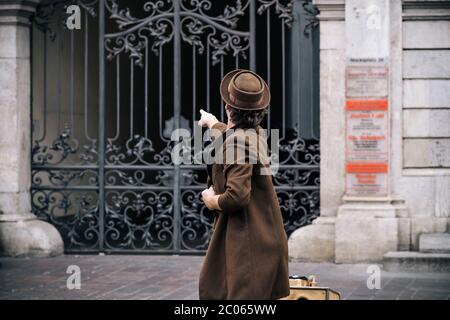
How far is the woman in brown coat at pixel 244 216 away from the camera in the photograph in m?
5.02

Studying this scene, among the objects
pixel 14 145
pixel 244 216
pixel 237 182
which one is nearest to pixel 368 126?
pixel 14 145

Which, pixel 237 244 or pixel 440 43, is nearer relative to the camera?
pixel 237 244

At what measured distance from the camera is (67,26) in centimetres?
1190

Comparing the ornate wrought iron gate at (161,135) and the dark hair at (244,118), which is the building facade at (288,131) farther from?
the dark hair at (244,118)

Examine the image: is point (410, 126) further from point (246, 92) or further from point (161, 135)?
point (246, 92)

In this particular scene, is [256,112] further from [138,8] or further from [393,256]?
[138,8]

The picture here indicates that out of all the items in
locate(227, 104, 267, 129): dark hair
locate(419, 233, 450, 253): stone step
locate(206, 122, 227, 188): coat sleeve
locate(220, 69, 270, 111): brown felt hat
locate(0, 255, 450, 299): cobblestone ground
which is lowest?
locate(0, 255, 450, 299): cobblestone ground

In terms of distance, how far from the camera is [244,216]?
507 centimetres

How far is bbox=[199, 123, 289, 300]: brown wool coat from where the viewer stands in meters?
5.00

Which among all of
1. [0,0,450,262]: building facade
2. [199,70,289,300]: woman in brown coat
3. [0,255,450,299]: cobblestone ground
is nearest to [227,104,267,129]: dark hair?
[199,70,289,300]: woman in brown coat

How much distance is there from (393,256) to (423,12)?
9.47ft

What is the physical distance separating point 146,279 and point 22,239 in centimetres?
234

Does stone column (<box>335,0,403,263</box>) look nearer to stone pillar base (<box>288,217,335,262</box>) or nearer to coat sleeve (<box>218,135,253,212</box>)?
stone pillar base (<box>288,217,335,262</box>)

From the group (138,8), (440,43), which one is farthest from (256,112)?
(138,8)
